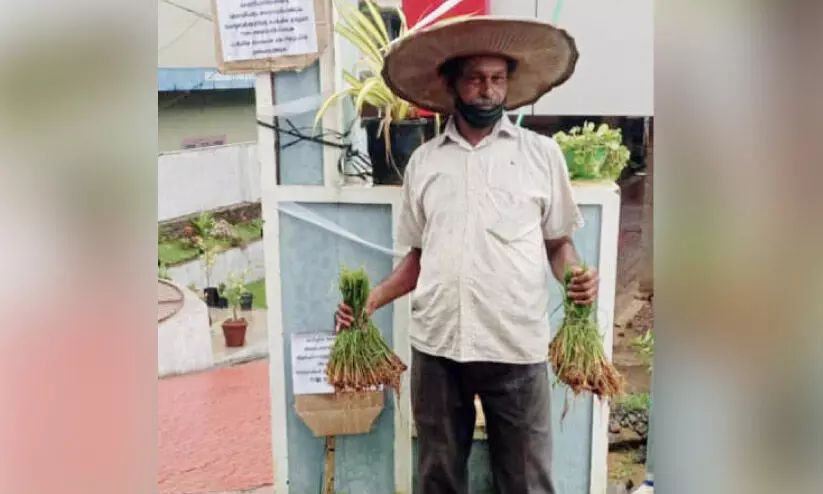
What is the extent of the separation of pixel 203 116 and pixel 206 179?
9 centimetres

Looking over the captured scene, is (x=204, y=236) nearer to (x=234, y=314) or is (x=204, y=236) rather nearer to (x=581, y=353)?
(x=234, y=314)

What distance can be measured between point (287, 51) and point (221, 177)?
0.19 metres

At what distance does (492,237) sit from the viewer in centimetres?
104

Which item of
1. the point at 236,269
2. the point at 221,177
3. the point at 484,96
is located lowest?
the point at 236,269

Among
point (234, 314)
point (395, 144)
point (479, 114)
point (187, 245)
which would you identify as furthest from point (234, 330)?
point (479, 114)

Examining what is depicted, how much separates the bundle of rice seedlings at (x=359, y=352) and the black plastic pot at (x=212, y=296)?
17 cm

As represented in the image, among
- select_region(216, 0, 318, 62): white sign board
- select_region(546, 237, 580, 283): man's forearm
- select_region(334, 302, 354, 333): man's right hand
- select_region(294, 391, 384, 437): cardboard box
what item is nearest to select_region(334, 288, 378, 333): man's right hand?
select_region(334, 302, 354, 333): man's right hand

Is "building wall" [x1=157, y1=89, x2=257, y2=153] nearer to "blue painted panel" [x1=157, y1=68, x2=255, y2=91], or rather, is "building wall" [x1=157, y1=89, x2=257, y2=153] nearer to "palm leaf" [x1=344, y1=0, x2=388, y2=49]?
"blue painted panel" [x1=157, y1=68, x2=255, y2=91]

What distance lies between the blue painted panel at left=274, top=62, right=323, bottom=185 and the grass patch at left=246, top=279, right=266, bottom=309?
148 millimetres

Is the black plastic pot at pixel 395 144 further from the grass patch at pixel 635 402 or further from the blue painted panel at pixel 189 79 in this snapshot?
the grass patch at pixel 635 402
